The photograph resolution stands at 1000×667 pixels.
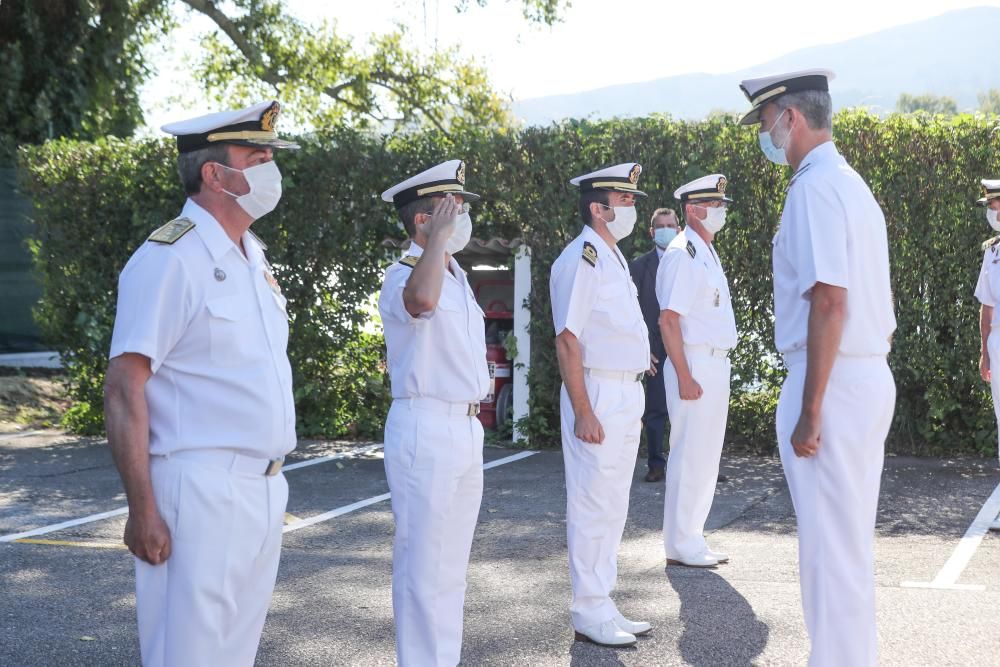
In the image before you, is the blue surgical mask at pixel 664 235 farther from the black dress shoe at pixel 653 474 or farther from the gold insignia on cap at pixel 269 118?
the gold insignia on cap at pixel 269 118

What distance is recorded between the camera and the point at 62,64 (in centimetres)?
1508

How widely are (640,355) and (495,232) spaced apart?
241 inches

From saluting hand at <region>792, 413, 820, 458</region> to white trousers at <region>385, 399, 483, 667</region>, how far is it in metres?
1.27

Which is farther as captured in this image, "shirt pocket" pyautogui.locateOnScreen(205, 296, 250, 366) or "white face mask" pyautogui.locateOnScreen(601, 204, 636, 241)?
"white face mask" pyautogui.locateOnScreen(601, 204, 636, 241)

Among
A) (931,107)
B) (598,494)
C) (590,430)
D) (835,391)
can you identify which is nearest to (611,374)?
(590,430)

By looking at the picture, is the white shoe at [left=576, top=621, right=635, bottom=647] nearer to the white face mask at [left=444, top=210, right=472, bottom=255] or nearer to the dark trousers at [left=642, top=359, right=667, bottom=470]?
the white face mask at [left=444, top=210, right=472, bottom=255]

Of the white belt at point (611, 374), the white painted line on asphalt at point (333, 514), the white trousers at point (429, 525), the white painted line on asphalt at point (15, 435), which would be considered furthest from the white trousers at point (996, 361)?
the white painted line on asphalt at point (15, 435)

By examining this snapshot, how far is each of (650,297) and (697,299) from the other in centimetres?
293

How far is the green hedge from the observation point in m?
10.1

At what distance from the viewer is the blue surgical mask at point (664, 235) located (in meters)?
9.30

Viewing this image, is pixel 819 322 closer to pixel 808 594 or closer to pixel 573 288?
pixel 808 594

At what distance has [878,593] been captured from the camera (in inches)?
225

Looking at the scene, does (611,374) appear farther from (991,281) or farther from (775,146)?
(991,281)

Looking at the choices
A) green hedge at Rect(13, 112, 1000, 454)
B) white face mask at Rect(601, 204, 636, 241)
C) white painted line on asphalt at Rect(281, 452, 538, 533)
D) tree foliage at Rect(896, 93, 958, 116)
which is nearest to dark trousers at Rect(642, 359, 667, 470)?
green hedge at Rect(13, 112, 1000, 454)
